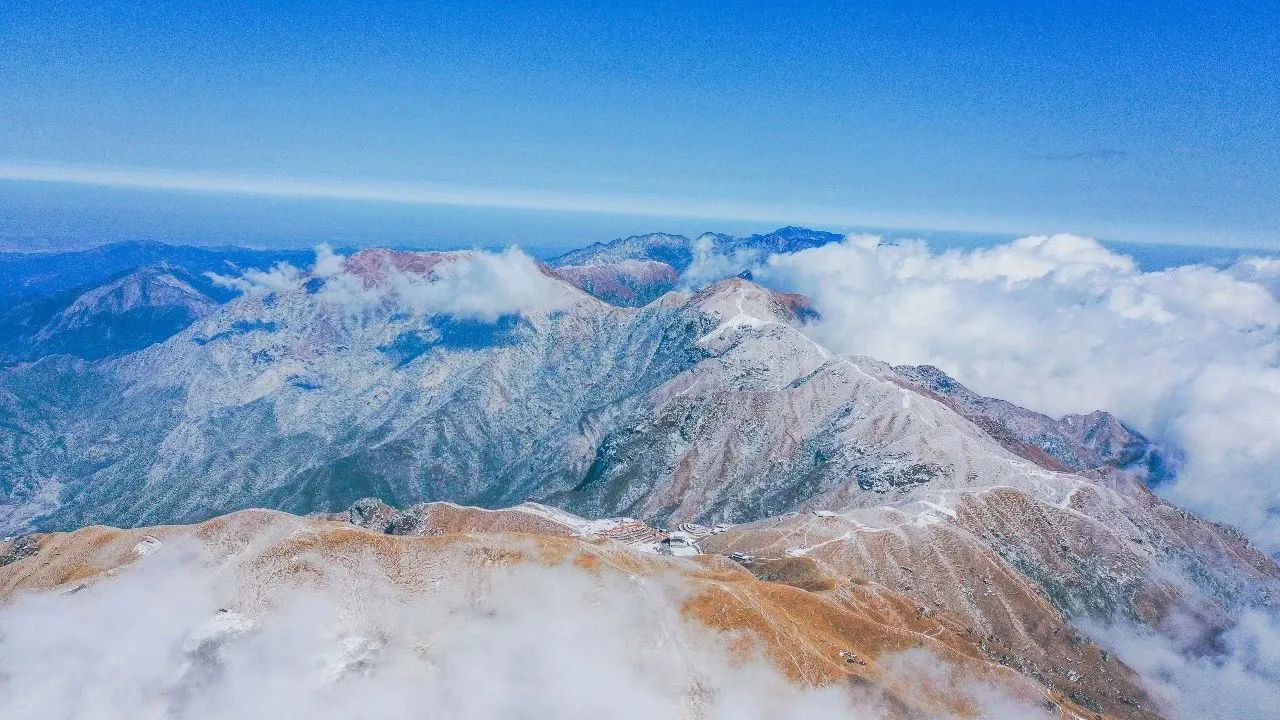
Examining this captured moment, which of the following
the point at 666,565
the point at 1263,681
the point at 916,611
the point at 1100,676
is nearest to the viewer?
the point at 666,565

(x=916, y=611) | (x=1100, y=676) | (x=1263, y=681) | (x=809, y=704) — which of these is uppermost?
(x=809, y=704)

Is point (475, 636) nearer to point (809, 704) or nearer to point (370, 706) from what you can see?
point (370, 706)

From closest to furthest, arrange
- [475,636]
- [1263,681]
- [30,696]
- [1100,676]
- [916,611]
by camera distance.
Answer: [30,696] < [475,636] < [916,611] < [1100,676] < [1263,681]

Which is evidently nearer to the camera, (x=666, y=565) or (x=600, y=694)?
(x=600, y=694)

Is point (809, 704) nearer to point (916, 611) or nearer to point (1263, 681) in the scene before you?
point (916, 611)

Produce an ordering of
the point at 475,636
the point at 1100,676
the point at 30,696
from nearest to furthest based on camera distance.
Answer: the point at 30,696, the point at 475,636, the point at 1100,676

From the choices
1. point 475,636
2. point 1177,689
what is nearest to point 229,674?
point 475,636

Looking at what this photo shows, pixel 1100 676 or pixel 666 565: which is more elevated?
pixel 666 565

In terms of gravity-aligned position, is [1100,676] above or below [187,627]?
below

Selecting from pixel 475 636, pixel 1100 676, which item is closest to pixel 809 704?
pixel 475 636
